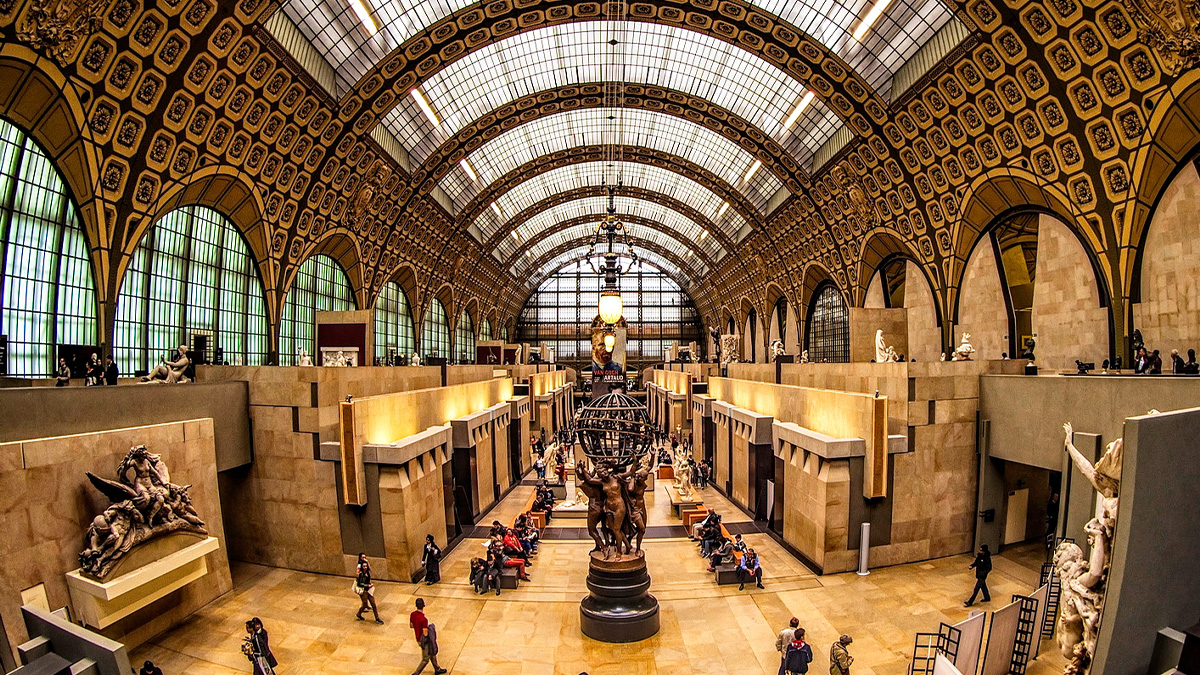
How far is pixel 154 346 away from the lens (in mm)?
19688

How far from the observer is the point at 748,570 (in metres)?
12.5

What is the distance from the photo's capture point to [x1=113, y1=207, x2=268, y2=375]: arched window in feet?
62.0

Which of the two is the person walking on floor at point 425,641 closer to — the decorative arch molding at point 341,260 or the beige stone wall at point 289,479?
the beige stone wall at point 289,479

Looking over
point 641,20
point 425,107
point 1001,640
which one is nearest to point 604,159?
point 425,107

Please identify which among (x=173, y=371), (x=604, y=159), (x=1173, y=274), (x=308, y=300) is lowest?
(x=173, y=371)

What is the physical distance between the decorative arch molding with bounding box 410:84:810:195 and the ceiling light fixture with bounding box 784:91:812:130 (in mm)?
1241

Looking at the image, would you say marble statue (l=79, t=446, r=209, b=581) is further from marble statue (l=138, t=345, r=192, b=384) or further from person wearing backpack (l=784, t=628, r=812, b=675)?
person wearing backpack (l=784, t=628, r=812, b=675)

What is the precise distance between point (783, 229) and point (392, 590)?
3198cm

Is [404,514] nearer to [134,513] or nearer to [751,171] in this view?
[134,513]

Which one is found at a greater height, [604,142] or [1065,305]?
[604,142]

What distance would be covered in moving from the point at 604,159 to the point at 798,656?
36.8 meters

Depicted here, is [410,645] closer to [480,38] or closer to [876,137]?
[480,38]

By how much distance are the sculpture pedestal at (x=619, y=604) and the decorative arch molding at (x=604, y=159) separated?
32425 millimetres

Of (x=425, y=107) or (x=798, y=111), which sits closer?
(x=425, y=107)
